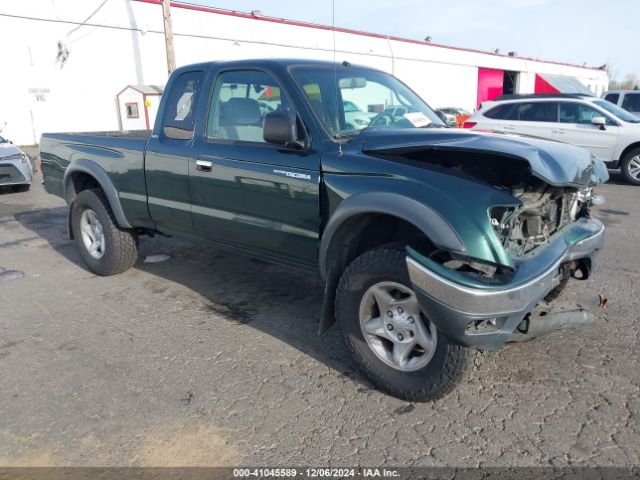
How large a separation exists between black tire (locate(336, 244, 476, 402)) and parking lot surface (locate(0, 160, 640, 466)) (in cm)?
12

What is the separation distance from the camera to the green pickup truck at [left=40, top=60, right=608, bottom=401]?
2.69 m

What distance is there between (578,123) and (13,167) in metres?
11.0

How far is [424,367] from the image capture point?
2.98 meters

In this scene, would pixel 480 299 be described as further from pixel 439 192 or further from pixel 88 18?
pixel 88 18

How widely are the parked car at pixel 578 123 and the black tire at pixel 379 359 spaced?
26.6 feet

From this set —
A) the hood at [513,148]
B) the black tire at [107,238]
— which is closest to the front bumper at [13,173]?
the black tire at [107,238]

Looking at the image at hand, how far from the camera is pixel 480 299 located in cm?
256

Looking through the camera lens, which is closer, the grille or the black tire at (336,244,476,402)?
the black tire at (336,244,476,402)

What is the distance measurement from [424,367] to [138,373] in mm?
1829

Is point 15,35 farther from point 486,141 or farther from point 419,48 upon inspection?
point 419,48

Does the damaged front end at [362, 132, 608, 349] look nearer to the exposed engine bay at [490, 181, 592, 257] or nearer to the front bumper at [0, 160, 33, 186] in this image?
the exposed engine bay at [490, 181, 592, 257]

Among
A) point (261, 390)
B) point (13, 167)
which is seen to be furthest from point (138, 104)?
point (261, 390)

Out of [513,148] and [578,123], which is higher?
[513,148]

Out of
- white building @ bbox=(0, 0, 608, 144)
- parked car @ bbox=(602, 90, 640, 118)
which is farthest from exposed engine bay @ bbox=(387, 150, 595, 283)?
white building @ bbox=(0, 0, 608, 144)
